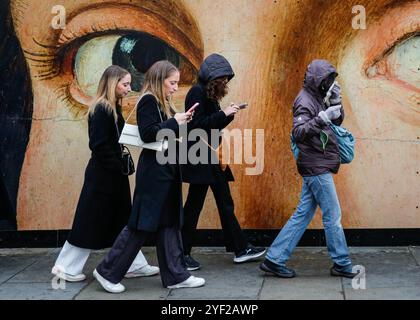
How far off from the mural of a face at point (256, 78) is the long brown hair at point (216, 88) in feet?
2.63

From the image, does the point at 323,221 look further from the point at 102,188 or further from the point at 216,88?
the point at 102,188

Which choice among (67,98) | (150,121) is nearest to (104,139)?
(150,121)

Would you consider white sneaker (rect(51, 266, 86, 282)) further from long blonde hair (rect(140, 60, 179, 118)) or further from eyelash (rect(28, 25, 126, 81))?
eyelash (rect(28, 25, 126, 81))

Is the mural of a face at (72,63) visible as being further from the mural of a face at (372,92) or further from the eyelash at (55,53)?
the mural of a face at (372,92)

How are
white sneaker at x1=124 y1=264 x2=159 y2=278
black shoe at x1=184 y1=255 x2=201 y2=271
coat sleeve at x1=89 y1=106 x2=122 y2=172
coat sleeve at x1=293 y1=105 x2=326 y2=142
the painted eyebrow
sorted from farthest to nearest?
the painted eyebrow, black shoe at x1=184 y1=255 x2=201 y2=271, white sneaker at x1=124 y1=264 x2=159 y2=278, coat sleeve at x1=89 y1=106 x2=122 y2=172, coat sleeve at x1=293 y1=105 x2=326 y2=142

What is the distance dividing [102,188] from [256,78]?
1.91m

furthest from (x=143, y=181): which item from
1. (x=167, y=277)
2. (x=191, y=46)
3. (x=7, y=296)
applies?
(x=191, y=46)

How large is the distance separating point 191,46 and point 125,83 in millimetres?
1281

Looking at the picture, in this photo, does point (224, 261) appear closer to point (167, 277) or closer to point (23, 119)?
point (167, 277)

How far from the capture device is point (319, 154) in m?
7.08

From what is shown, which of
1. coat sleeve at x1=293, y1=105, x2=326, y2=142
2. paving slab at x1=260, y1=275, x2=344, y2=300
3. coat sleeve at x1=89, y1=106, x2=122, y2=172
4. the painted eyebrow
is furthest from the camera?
the painted eyebrow

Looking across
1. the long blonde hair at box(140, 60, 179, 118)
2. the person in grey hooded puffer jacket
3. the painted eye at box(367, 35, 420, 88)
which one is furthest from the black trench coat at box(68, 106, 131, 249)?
the painted eye at box(367, 35, 420, 88)

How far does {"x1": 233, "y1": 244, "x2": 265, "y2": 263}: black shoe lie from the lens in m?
7.90

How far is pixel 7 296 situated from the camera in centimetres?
709
